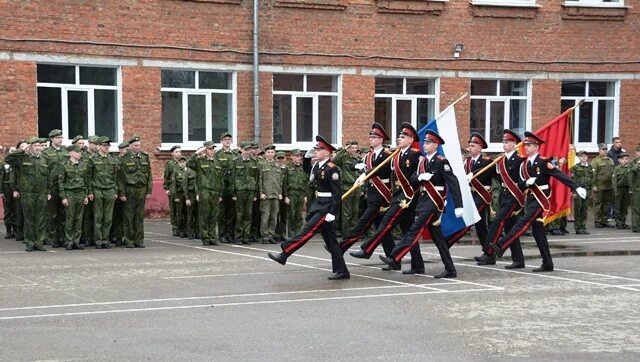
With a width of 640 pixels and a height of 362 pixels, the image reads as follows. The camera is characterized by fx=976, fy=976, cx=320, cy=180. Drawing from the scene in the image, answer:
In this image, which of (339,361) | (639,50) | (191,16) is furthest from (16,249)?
(639,50)

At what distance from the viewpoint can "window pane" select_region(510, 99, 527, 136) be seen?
27219 mm

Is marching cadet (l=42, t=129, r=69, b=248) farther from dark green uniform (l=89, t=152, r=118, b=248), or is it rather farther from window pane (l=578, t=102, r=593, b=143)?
window pane (l=578, t=102, r=593, b=143)

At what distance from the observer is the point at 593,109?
27938 mm

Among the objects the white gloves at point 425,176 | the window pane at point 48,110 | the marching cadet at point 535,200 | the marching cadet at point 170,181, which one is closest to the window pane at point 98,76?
the window pane at point 48,110

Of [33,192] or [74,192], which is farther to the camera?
[74,192]

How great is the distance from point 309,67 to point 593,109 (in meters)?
8.80

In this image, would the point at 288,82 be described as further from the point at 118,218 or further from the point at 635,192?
the point at 635,192

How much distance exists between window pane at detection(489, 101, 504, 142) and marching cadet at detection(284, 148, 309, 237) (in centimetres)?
939

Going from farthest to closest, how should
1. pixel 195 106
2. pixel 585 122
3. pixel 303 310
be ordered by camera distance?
pixel 585 122 < pixel 195 106 < pixel 303 310

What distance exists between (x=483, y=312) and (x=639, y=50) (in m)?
19.5

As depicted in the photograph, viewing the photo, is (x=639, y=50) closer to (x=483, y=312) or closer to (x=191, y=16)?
(x=191, y=16)

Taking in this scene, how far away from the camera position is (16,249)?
16.6 meters

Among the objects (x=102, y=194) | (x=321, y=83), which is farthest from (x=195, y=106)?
(x=102, y=194)

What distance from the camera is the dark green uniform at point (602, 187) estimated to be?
883 inches
